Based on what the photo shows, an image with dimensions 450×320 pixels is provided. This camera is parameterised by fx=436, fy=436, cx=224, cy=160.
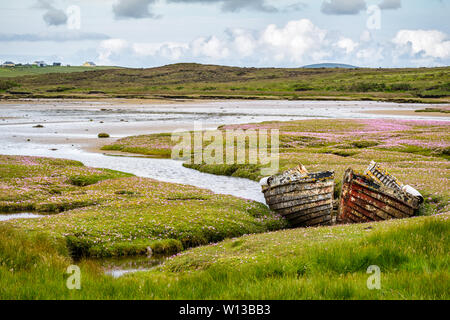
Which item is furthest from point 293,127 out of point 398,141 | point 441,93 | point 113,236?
point 441,93

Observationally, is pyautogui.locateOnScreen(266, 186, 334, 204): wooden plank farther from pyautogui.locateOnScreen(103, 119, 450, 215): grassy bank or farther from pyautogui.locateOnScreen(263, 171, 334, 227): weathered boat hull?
pyautogui.locateOnScreen(103, 119, 450, 215): grassy bank

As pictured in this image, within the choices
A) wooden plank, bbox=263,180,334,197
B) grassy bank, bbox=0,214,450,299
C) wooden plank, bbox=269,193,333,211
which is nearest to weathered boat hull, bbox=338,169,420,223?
wooden plank, bbox=269,193,333,211

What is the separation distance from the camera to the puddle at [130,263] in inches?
680

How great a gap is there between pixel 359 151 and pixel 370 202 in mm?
27624

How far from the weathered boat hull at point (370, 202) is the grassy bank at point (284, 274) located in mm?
8496

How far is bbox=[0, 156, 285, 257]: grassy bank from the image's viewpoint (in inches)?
778

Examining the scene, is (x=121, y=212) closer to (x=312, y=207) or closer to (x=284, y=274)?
(x=312, y=207)

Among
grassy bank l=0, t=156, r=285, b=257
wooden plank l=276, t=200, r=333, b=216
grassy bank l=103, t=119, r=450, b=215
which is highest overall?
grassy bank l=103, t=119, r=450, b=215

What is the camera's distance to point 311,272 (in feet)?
36.8

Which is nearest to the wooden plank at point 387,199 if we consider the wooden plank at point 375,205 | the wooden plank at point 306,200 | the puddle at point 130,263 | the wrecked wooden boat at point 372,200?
the wrecked wooden boat at point 372,200

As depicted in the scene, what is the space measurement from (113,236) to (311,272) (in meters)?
11.6

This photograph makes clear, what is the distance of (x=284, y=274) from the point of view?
1112 cm

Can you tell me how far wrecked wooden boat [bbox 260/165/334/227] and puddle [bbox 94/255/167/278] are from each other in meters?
8.54

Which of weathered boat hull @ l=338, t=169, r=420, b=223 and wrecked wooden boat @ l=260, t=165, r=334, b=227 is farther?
wrecked wooden boat @ l=260, t=165, r=334, b=227
